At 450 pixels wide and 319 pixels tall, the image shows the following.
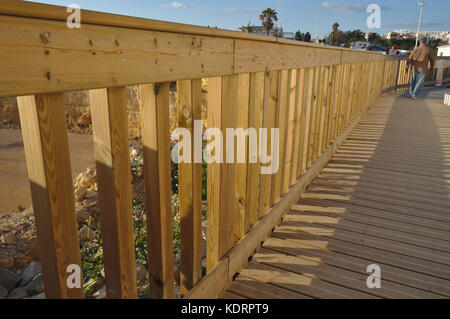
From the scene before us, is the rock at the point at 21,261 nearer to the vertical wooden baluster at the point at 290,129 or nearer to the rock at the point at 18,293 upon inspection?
the rock at the point at 18,293

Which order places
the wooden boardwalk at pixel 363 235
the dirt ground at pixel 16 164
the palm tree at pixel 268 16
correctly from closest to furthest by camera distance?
the wooden boardwalk at pixel 363 235
the dirt ground at pixel 16 164
the palm tree at pixel 268 16

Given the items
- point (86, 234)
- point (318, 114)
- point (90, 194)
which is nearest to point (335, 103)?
point (318, 114)

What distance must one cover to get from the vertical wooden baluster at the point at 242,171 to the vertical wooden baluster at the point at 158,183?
71 cm

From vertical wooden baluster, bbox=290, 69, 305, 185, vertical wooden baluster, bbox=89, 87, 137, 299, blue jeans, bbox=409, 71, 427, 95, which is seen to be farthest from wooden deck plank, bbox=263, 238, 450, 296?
blue jeans, bbox=409, 71, 427, 95

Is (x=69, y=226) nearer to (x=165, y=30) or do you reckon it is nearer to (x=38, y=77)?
(x=38, y=77)

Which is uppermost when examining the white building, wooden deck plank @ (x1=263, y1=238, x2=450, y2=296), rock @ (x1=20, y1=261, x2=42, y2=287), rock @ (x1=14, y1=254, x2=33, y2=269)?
the white building

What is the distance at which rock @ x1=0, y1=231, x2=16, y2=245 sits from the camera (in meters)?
5.28

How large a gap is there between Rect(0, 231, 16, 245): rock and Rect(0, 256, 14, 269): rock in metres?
0.80

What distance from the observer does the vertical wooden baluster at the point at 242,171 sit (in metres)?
1.96

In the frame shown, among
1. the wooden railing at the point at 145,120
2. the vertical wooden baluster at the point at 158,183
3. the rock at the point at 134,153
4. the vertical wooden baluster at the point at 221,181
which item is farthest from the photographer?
the rock at the point at 134,153

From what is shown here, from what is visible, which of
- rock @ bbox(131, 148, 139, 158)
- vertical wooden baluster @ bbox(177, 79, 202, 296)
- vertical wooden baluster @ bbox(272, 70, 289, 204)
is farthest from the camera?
rock @ bbox(131, 148, 139, 158)

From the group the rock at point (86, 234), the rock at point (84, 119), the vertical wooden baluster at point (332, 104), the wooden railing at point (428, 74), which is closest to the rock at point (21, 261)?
the rock at point (86, 234)

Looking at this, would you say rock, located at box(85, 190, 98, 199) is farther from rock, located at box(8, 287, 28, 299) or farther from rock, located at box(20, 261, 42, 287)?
rock, located at box(8, 287, 28, 299)
